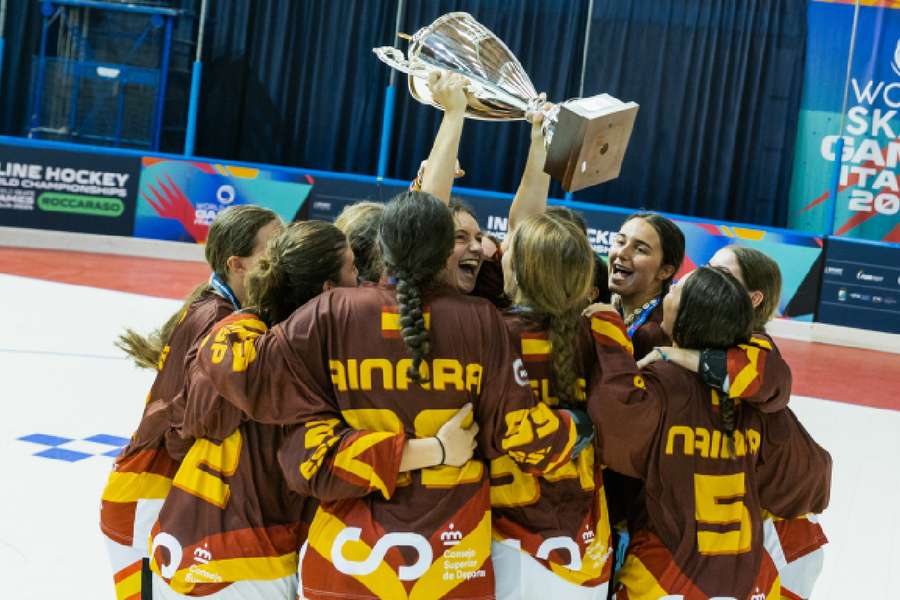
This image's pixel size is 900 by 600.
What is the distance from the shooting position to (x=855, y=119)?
12.8 metres

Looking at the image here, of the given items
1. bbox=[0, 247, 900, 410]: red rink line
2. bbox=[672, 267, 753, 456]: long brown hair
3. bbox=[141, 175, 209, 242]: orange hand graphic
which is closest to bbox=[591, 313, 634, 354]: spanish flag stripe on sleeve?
bbox=[672, 267, 753, 456]: long brown hair

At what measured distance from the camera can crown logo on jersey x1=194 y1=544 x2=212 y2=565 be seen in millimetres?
2295

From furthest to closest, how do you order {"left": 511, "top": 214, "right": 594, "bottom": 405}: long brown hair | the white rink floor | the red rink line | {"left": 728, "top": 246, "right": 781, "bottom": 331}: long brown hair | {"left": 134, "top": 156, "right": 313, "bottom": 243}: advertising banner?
{"left": 134, "top": 156, "right": 313, "bottom": 243}: advertising banner → the red rink line → the white rink floor → {"left": 728, "top": 246, "right": 781, "bottom": 331}: long brown hair → {"left": 511, "top": 214, "right": 594, "bottom": 405}: long brown hair

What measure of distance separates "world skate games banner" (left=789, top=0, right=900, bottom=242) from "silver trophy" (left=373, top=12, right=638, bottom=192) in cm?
1101

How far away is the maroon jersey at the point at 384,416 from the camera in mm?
2102

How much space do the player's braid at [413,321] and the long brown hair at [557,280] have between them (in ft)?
0.82

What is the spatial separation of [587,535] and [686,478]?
0.25m

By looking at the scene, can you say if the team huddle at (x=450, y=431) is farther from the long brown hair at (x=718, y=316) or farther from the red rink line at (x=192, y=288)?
the red rink line at (x=192, y=288)

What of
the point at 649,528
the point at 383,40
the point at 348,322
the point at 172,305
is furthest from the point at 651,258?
the point at 383,40

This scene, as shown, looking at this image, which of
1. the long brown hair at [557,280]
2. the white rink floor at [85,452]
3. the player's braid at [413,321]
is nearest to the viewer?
the player's braid at [413,321]

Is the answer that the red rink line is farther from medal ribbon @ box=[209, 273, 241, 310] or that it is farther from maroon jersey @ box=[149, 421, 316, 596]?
maroon jersey @ box=[149, 421, 316, 596]

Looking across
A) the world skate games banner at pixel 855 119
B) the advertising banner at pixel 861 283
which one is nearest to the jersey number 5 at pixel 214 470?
the advertising banner at pixel 861 283

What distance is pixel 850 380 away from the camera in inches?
351

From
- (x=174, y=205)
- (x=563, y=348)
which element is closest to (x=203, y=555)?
(x=563, y=348)
